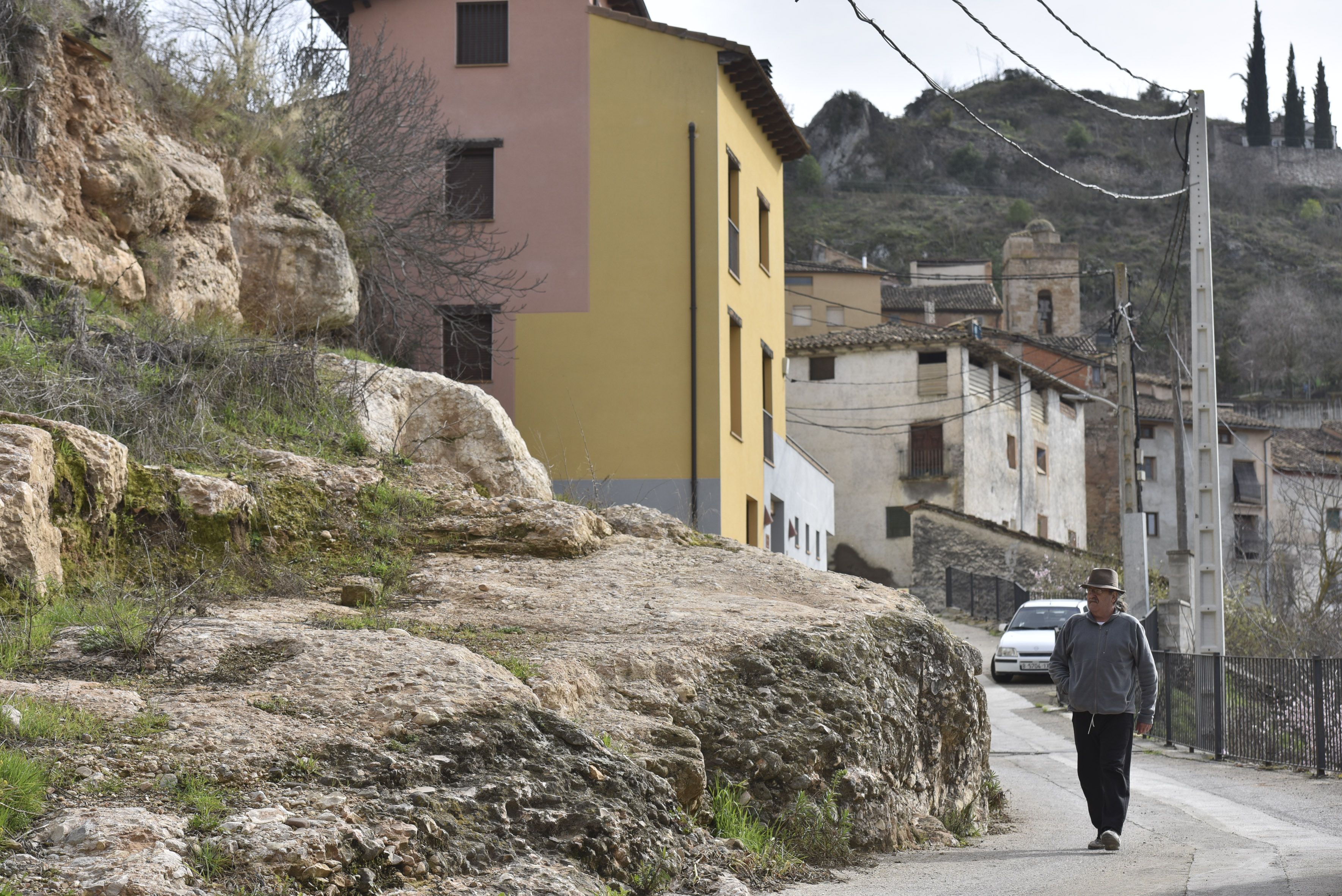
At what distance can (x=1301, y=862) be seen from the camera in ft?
23.5

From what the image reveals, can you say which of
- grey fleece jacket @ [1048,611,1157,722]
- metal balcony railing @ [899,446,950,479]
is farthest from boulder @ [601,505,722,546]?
metal balcony railing @ [899,446,950,479]

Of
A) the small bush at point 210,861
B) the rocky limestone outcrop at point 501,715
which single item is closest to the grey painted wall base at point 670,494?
the rocky limestone outcrop at point 501,715

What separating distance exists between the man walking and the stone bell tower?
67.7 m

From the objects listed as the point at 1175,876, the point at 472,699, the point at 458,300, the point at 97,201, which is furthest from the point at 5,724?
the point at 458,300

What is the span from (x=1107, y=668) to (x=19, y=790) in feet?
19.9

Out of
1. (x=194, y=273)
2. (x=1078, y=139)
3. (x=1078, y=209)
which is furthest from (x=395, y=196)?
(x=1078, y=139)

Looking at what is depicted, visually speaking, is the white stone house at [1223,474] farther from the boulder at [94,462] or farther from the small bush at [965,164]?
the boulder at [94,462]

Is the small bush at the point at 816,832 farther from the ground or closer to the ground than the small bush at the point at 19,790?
closer to the ground

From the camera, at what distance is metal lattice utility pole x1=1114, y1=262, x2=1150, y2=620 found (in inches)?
934

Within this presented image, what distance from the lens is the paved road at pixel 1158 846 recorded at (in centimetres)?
648

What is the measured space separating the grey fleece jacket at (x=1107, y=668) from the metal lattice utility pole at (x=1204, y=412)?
864 centimetres

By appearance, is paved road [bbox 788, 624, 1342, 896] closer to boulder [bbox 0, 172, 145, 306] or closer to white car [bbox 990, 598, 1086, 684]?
boulder [bbox 0, 172, 145, 306]

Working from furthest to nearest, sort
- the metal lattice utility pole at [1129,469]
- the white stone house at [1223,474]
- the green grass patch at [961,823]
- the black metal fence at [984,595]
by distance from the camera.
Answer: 1. the white stone house at [1223,474]
2. the black metal fence at [984,595]
3. the metal lattice utility pole at [1129,469]
4. the green grass patch at [961,823]

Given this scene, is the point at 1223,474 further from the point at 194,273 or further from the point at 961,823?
the point at 961,823
